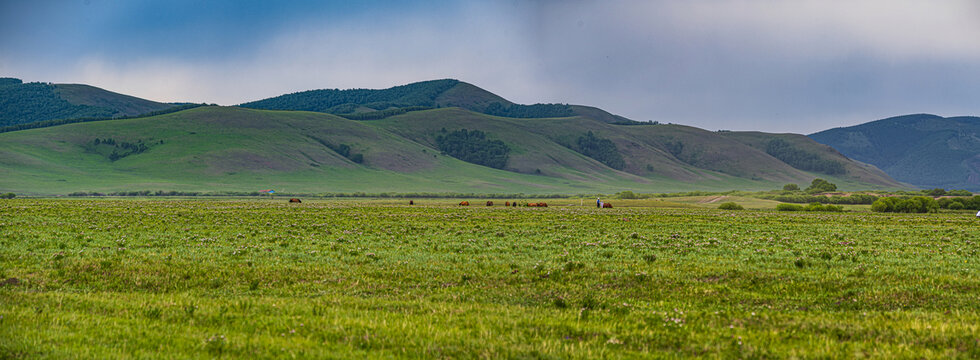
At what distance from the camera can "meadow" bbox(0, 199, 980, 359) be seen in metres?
9.36

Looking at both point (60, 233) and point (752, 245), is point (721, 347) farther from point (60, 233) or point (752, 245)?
point (60, 233)

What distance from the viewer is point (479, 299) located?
14281 mm

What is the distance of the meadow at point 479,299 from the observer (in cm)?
936

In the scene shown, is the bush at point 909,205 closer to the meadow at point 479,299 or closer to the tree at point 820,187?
→ the tree at point 820,187

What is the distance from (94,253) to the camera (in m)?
21.5

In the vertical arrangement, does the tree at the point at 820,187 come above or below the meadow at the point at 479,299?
above

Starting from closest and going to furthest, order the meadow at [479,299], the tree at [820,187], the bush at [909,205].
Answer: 1. the meadow at [479,299]
2. the bush at [909,205]
3. the tree at [820,187]

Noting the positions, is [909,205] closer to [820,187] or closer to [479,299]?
[820,187]

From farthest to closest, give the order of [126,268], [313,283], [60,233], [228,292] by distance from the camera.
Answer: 1. [60,233]
2. [126,268]
3. [313,283]
4. [228,292]

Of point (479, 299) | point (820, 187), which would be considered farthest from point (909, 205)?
point (479, 299)

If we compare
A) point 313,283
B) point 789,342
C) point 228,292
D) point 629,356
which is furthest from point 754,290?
point 228,292

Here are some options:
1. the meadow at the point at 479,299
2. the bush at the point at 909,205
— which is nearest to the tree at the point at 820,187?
the bush at the point at 909,205

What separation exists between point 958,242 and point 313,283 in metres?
31.4

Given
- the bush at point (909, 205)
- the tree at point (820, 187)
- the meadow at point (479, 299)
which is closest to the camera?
the meadow at point (479, 299)
